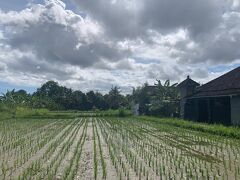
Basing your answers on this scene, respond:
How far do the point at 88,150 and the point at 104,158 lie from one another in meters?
1.72

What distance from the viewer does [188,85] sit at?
1205 inches

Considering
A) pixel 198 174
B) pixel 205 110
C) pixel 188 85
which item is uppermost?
pixel 188 85

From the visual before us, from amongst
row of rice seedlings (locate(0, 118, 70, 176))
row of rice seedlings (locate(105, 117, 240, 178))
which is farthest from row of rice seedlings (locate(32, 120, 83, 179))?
row of rice seedlings (locate(105, 117, 240, 178))

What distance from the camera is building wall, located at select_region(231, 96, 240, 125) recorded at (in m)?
19.0

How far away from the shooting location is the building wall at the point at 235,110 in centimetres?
1899

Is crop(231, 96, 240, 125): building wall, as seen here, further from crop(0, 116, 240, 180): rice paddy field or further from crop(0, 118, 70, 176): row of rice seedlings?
crop(0, 118, 70, 176): row of rice seedlings

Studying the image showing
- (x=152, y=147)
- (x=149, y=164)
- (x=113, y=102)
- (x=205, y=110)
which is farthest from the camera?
(x=113, y=102)

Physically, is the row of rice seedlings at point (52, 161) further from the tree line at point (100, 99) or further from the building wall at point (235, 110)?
the tree line at point (100, 99)

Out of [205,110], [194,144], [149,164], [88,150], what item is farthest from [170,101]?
[149,164]

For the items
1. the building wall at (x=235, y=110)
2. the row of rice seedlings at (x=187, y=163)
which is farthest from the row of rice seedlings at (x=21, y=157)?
the building wall at (x=235, y=110)

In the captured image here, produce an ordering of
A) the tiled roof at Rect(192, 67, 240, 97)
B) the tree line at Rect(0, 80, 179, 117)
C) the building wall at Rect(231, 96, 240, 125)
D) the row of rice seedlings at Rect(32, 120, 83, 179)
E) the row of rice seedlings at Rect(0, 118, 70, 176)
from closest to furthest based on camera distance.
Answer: the row of rice seedlings at Rect(32, 120, 83, 179)
the row of rice seedlings at Rect(0, 118, 70, 176)
the building wall at Rect(231, 96, 240, 125)
the tiled roof at Rect(192, 67, 240, 97)
the tree line at Rect(0, 80, 179, 117)

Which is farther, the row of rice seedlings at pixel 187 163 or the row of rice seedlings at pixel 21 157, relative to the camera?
the row of rice seedlings at pixel 21 157

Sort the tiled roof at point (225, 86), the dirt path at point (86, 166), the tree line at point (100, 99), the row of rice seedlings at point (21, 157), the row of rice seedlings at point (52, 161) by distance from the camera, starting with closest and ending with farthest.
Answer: the dirt path at point (86, 166) → the row of rice seedlings at point (52, 161) → the row of rice seedlings at point (21, 157) → the tiled roof at point (225, 86) → the tree line at point (100, 99)

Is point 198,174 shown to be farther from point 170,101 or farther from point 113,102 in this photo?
point 113,102
